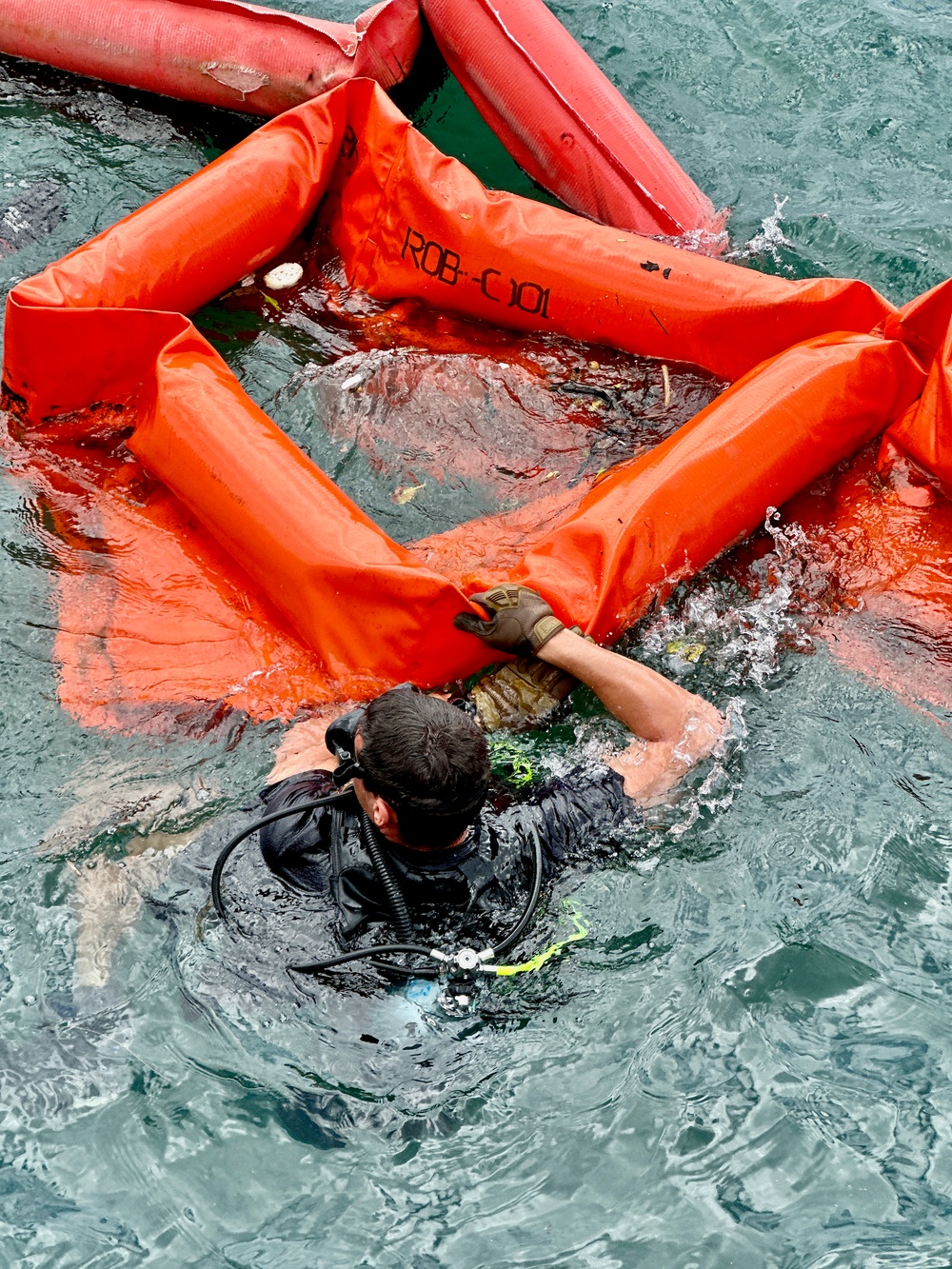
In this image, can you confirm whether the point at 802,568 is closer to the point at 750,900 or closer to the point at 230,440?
the point at 750,900

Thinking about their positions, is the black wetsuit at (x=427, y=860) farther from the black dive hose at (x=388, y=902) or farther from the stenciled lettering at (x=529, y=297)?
the stenciled lettering at (x=529, y=297)

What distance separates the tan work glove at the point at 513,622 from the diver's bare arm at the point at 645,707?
4 centimetres

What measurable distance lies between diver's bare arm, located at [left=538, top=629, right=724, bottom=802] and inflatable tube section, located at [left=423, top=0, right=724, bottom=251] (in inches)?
78.0

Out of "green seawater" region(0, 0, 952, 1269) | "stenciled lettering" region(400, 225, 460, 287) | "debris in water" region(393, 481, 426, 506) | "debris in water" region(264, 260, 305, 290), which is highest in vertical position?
"stenciled lettering" region(400, 225, 460, 287)

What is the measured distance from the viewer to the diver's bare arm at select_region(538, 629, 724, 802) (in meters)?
2.77

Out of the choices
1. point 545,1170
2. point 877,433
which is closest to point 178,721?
point 545,1170

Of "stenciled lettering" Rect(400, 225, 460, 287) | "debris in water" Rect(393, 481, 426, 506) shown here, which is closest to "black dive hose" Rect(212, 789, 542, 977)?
"debris in water" Rect(393, 481, 426, 506)

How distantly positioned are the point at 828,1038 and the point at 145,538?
7.27ft

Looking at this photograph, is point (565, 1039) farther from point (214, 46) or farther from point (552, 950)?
point (214, 46)

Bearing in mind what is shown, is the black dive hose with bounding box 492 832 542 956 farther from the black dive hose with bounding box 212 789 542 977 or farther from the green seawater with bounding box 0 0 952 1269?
the green seawater with bounding box 0 0 952 1269

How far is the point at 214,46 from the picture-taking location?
14.8 ft

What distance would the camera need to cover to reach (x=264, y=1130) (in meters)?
2.37

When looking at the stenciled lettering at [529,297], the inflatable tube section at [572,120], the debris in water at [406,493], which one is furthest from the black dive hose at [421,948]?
the inflatable tube section at [572,120]

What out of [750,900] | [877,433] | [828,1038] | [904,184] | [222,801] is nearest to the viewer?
[828,1038]
